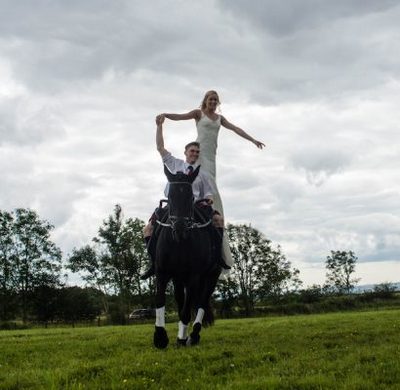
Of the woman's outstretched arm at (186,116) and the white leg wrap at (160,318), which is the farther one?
the woman's outstretched arm at (186,116)

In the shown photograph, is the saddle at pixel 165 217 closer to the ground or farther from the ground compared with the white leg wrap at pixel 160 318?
farther from the ground

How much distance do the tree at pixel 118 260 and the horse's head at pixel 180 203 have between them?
6274 centimetres

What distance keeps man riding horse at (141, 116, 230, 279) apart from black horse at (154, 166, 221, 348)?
0.87ft

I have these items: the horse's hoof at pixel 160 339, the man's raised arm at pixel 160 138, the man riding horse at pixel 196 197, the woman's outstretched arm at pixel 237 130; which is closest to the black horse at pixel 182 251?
the horse's hoof at pixel 160 339

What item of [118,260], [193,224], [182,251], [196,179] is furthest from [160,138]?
[118,260]

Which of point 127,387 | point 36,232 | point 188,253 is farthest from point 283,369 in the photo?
point 36,232

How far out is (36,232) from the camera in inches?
3174

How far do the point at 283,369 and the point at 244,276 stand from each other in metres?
74.1

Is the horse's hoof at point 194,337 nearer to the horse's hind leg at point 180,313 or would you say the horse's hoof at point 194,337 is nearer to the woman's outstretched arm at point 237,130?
the horse's hind leg at point 180,313

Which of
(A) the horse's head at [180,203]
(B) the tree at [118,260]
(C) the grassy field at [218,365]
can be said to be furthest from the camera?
(B) the tree at [118,260]

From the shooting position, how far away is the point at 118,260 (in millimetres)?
73875

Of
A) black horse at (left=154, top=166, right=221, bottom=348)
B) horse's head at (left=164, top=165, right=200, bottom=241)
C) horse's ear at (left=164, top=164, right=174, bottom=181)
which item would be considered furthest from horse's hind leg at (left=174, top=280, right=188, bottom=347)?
horse's ear at (left=164, top=164, right=174, bottom=181)

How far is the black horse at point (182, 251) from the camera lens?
918 cm

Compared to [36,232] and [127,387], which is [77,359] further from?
[36,232]
